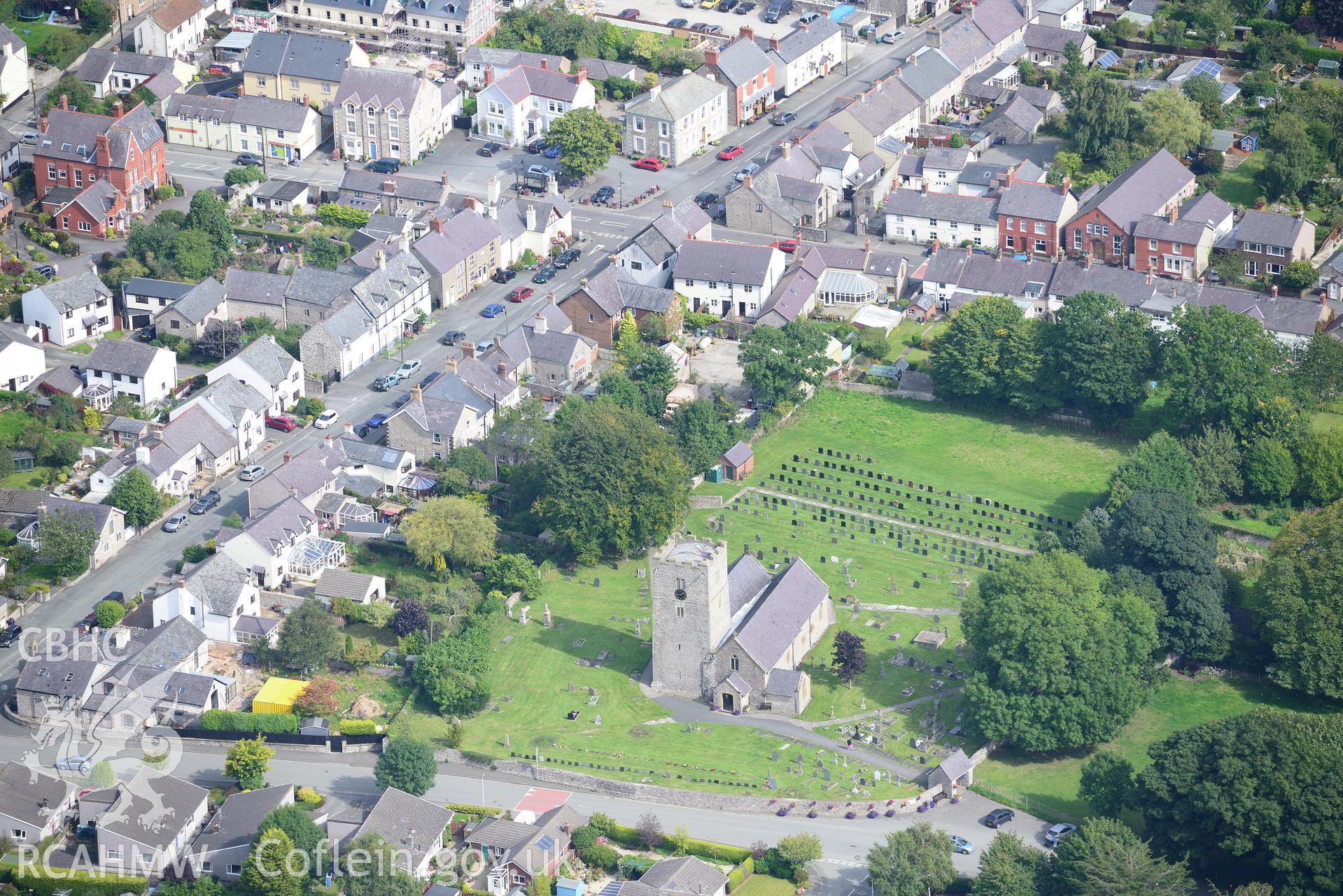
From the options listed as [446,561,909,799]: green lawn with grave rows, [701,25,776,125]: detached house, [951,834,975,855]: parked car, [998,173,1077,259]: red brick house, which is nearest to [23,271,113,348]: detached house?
[446,561,909,799]: green lawn with grave rows

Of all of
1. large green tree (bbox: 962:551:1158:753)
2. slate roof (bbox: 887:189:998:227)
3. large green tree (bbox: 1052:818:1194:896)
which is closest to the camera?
large green tree (bbox: 1052:818:1194:896)

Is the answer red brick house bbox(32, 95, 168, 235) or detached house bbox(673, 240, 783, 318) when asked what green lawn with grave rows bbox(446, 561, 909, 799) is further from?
red brick house bbox(32, 95, 168, 235)

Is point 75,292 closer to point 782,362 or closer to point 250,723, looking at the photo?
point 250,723

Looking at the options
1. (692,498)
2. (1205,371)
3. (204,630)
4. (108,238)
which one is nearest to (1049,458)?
(1205,371)

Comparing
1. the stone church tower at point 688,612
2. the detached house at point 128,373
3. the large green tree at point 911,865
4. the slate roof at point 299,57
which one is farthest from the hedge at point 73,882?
the slate roof at point 299,57

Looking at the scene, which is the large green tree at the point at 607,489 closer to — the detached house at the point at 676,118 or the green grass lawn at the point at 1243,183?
the detached house at the point at 676,118

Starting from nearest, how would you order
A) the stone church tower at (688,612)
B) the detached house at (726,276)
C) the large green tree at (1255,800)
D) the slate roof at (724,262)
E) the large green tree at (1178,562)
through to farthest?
1. the large green tree at (1255,800)
2. the stone church tower at (688,612)
3. the large green tree at (1178,562)
4. the slate roof at (724,262)
5. the detached house at (726,276)
